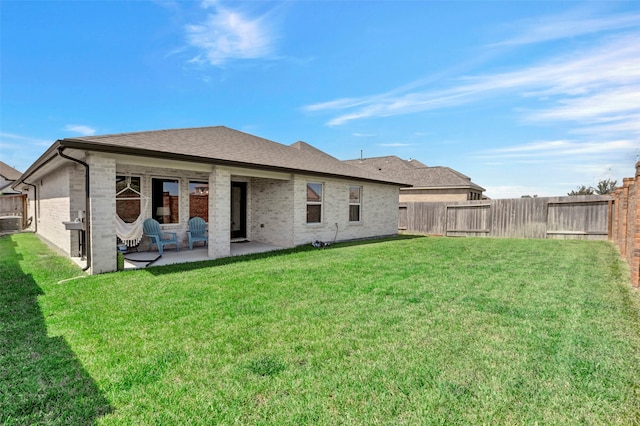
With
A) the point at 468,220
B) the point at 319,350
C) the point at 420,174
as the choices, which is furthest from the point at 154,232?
the point at 420,174

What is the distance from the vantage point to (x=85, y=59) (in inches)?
468

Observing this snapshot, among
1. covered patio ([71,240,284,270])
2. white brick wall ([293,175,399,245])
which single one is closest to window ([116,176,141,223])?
covered patio ([71,240,284,270])

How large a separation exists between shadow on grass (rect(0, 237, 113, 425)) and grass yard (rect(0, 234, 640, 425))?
0.02 metres

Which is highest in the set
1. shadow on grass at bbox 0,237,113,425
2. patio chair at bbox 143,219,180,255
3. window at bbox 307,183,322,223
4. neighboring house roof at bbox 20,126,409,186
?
neighboring house roof at bbox 20,126,409,186

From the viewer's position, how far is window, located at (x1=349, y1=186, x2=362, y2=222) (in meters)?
13.3

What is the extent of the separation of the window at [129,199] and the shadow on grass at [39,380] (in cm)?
532

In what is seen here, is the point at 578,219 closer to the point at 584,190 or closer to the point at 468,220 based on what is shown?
the point at 468,220

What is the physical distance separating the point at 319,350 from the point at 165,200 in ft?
27.8

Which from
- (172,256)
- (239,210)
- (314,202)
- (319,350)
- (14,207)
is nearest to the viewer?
(319,350)

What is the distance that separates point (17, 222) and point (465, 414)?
22332mm

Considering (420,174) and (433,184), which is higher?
(420,174)

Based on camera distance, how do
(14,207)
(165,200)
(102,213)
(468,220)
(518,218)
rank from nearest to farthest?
(102,213)
(165,200)
(518,218)
(468,220)
(14,207)

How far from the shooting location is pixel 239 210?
12133 mm

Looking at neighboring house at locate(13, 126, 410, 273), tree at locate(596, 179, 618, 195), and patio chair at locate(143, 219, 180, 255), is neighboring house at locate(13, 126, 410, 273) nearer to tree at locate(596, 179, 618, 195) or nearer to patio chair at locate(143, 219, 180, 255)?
patio chair at locate(143, 219, 180, 255)
